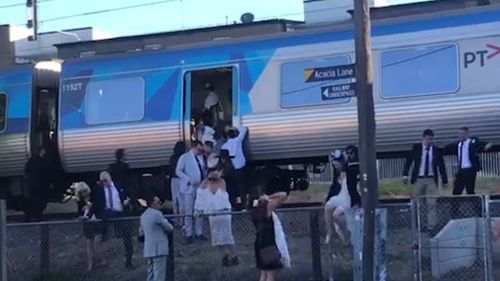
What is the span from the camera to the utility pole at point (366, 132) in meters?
13.4

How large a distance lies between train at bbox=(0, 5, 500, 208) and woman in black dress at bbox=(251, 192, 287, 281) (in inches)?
120

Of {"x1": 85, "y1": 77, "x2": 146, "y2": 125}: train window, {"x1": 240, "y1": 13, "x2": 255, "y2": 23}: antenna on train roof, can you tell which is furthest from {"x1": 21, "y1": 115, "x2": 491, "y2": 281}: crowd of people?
{"x1": 240, "y1": 13, "x2": 255, "y2": 23}: antenna on train roof

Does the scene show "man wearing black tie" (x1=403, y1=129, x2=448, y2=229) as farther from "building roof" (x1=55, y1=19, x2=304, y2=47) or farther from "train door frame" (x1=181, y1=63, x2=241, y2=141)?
"building roof" (x1=55, y1=19, x2=304, y2=47)

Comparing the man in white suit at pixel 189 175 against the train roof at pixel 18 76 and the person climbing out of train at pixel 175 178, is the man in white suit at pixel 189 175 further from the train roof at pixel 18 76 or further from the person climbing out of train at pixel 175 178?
the train roof at pixel 18 76

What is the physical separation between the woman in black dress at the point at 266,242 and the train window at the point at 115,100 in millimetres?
7474

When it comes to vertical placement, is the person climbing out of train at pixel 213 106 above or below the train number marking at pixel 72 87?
below

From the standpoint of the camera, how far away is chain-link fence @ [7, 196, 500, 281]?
14242 mm

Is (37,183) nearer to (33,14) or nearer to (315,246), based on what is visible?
(315,246)

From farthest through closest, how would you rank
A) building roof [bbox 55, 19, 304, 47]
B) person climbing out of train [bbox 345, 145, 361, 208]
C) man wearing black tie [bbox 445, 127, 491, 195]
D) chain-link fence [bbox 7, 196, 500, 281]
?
building roof [bbox 55, 19, 304, 47], man wearing black tie [bbox 445, 127, 491, 195], person climbing out of train [bbox 345, 145, 361, 208], chain-link fence [bbox 7, 196, 500, 281]

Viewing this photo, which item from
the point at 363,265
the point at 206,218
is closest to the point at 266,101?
the point at 206,218

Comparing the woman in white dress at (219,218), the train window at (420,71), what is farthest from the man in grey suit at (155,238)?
the train window at (420,71)

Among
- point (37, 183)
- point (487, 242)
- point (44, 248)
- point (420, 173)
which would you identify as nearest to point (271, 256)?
point (487, 242)

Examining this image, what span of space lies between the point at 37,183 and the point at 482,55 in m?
9.98

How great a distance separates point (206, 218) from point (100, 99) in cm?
636
